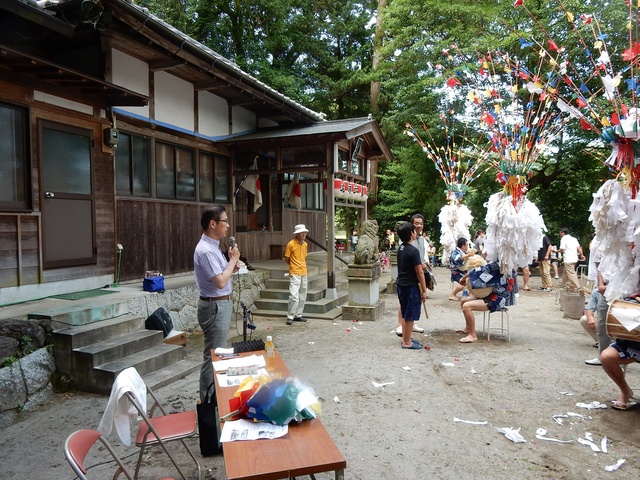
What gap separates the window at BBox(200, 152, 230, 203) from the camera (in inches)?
399

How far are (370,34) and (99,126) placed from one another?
718 inches

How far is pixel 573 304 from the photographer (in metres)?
9.23

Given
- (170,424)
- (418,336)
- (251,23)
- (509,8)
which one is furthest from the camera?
(251,23)

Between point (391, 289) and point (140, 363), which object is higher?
point (140, 363)

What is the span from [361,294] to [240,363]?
5955mm

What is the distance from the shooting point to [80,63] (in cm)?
724

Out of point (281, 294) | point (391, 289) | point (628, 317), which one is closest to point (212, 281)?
point (628, 317)

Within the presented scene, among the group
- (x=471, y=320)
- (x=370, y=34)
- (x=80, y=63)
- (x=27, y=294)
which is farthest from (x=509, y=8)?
(x=27, y=294)

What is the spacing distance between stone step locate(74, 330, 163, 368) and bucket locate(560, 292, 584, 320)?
8562 mm

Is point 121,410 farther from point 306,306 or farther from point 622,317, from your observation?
point 306,306

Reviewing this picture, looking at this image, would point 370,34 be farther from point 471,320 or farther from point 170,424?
point 170,424

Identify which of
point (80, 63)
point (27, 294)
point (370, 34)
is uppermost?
point (370, 34)

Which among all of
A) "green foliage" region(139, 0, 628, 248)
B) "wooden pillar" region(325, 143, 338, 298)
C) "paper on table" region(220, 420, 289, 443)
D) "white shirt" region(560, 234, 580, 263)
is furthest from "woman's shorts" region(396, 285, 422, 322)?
"green foliage" region(139, 0, 628, 248)

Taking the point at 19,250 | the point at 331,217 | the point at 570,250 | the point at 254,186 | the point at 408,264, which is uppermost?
the point at 254,186
